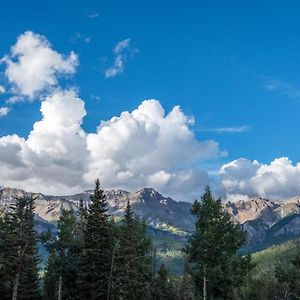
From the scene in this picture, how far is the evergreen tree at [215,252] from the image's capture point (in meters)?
59.0

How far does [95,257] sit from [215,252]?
14848mm

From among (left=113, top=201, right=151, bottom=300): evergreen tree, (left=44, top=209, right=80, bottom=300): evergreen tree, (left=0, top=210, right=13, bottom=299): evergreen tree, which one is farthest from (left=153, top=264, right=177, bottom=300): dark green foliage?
(left=0, top=210, right=13, bottom=299): evergreen tree

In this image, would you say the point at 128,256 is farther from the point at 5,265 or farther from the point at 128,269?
the point at 5,265

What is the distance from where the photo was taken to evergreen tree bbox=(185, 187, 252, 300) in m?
59.0

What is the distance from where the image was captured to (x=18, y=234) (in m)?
55.6

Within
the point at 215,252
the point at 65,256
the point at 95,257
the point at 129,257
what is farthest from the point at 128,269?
the point at 65,256

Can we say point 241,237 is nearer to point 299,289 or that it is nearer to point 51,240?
point 51,240

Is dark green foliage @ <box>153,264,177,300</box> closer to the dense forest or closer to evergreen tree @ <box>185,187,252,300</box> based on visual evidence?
the dense forest

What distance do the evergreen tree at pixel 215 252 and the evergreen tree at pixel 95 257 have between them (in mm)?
10689

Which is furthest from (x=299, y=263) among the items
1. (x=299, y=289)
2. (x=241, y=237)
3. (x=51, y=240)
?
(x=51, y=240)

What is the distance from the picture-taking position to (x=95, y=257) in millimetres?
62375

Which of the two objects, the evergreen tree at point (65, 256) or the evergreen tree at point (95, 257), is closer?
the evergreen tree at point (95, 257)

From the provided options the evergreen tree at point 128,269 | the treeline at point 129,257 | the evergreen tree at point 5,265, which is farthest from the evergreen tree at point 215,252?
the evergreen tree at point 5,265

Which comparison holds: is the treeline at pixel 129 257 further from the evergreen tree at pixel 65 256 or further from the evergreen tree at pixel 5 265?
the evergreen tree at pixel 65 256
